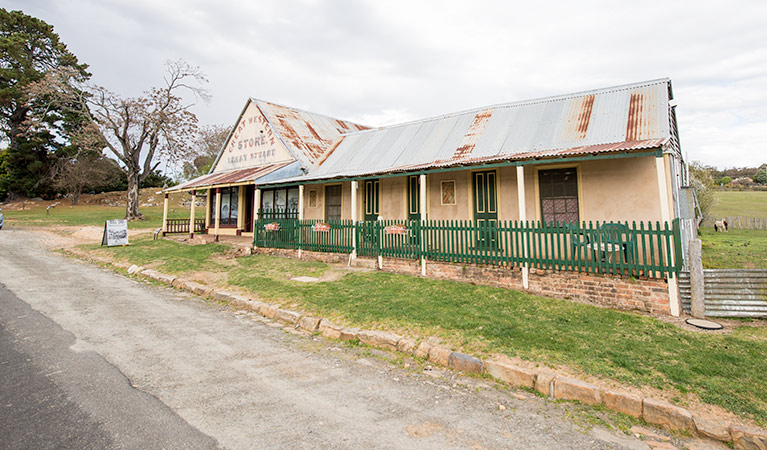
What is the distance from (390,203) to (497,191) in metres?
4.07

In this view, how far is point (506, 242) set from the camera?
26.8ft

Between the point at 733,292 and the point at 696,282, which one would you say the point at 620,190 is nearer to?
the point at 696,282

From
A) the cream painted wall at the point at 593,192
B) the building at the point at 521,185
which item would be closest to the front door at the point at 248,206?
the building at the point at 521,185

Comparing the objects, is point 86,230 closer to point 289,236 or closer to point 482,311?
point 289,236

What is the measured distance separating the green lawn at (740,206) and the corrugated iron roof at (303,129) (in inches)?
1439

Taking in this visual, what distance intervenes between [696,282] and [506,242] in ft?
11.1

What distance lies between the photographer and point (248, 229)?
19328mm

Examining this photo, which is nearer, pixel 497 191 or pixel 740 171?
pixel 497 191

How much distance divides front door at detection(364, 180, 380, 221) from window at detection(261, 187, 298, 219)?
399 cm

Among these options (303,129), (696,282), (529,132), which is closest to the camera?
(696,282)

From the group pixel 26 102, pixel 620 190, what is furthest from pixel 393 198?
pixel 26 102

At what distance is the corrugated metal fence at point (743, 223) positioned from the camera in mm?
24922

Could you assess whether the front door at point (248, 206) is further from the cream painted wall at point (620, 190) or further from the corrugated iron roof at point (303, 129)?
the cream painted wall at point (620, 190)

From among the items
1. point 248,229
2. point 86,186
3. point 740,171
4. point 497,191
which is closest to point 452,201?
point 497,191
